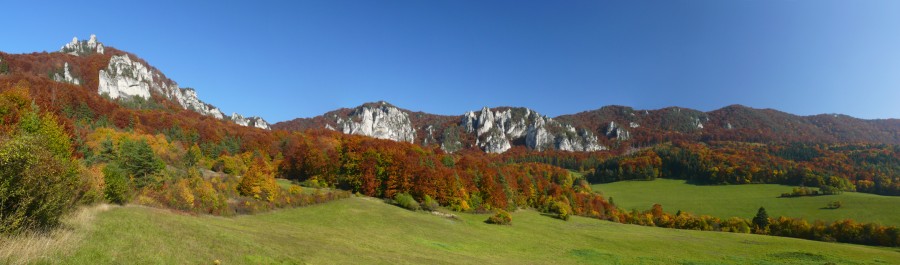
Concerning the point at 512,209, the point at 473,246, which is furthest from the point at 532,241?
the point at 512,209

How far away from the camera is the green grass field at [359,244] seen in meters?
16.1

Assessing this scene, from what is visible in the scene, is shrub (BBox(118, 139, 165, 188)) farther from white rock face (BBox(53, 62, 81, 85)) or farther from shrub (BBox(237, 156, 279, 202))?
white rock face (BBox(53, 62, 81, 85))

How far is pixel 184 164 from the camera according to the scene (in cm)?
8044

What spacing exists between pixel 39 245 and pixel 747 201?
140 metres

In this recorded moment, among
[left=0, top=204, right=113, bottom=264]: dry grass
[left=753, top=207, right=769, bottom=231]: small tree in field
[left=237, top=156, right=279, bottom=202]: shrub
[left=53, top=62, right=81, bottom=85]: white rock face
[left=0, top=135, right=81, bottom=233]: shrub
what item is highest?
[left=53, top=62, right=81, bottom=85]: white rock face

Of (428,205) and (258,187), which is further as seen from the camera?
(428,205)

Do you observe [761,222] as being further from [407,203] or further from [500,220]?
[407,203]

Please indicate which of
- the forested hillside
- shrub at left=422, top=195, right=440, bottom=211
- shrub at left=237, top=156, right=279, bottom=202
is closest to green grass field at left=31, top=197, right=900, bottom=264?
the forested hillside

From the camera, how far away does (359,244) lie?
28719mm

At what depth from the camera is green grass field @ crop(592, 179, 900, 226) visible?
89438mm

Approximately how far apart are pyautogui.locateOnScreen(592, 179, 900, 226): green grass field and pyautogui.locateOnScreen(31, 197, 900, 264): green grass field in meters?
52.3

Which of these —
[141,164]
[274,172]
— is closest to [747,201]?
[274,172]

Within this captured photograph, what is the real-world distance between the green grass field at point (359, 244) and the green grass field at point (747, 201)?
52284 mm

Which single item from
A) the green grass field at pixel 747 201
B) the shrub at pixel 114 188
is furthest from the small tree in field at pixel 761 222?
the shrub at pixel 114 188
